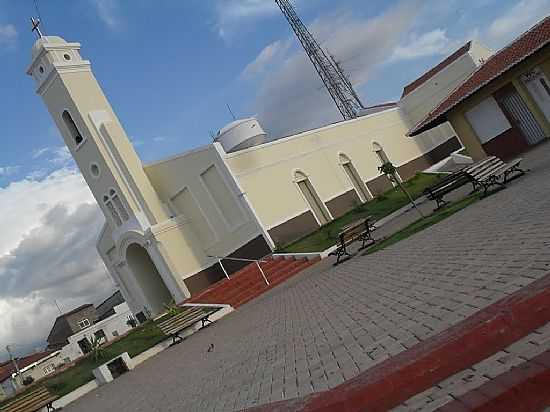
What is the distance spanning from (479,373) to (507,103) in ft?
64.5

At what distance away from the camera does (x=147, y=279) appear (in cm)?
3027

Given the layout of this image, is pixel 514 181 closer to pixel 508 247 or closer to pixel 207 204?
pixel 508 247

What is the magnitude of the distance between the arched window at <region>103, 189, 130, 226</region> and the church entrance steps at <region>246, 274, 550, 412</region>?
1030 inches

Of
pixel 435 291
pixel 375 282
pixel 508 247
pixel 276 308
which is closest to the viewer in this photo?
pixel 435 291

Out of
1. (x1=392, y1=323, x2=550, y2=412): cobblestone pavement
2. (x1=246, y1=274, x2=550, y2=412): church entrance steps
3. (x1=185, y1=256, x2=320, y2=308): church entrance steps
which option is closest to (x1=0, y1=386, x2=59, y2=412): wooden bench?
(x1=185, y1=256, x2=320, y2=308): church entrance steps

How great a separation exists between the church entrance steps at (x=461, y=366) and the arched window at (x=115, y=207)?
85.9ft

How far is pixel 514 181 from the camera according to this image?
46.8 feet

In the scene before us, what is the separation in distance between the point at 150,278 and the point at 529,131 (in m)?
21.0

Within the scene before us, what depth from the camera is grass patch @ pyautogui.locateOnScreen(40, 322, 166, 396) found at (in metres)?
17.5

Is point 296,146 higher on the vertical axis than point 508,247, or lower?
higher

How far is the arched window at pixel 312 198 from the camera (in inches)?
1166

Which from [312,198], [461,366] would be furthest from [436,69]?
[461,366]

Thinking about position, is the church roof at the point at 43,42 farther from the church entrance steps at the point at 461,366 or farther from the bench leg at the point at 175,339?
the church entrance steps at the point at 461,366

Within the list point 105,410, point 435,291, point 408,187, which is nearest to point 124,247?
point 408,187
